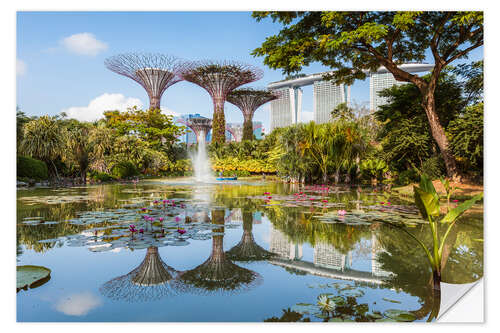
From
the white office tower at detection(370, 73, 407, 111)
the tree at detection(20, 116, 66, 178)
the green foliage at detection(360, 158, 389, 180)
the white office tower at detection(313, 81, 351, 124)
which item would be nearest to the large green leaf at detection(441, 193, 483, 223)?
the green foliage at detection(360, 158, 389, 180)

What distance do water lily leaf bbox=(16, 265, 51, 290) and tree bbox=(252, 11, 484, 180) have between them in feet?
14.4

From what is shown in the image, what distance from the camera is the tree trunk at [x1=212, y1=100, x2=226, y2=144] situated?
1827 centimetres

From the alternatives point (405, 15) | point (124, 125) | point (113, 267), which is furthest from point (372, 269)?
point (124, 125)

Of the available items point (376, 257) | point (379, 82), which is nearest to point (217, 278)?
point (376, 257)

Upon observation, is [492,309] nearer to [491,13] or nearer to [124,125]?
[491,13]

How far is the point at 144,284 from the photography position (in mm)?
1755

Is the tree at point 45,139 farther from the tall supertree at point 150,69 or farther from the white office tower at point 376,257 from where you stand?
the white office tower at point 376,257

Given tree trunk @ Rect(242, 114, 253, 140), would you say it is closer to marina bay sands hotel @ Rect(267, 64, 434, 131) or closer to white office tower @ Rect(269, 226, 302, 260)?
marina bay sands hotel @ Rect(267, 64, 434, 131)

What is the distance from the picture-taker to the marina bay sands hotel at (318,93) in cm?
872

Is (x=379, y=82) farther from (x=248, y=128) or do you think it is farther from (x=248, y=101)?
(x=248, y=101)

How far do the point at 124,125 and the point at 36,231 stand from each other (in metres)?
15.4

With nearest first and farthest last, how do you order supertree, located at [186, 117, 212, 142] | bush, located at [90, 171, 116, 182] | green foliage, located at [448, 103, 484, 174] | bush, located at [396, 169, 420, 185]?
1. green foliage, located at [448, 103, 484, 174]
2. bush, located at [396, 169, 420, 185]
3. bush, located at [90, 171, 116, 182]
4. supertree, located at [186, 117, 212, 142]

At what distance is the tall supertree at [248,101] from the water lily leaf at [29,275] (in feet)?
62.4

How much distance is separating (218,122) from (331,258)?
1716cm
